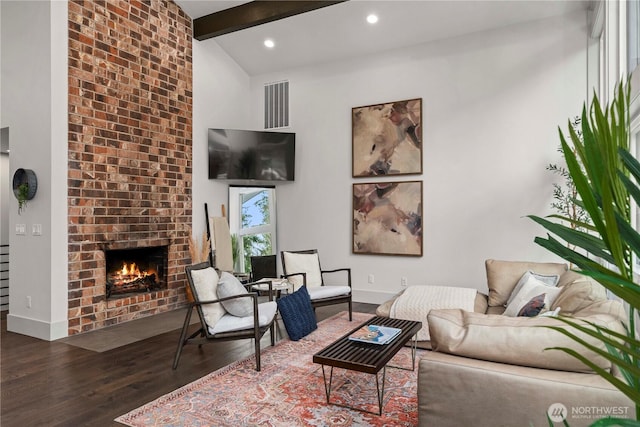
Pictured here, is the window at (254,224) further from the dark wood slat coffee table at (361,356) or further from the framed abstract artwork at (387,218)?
the dark wood slat coffee table at (361,356)

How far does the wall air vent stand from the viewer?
6.86 meters

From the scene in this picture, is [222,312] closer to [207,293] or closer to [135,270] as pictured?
[207,293]

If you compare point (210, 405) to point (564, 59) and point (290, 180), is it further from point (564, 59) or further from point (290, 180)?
Answer: point (564, 59)

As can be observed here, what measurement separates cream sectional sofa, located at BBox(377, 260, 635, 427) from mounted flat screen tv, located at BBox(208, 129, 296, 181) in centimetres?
493

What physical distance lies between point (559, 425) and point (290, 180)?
551cm

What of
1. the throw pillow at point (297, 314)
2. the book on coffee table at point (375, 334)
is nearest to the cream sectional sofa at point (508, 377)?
the book on coffee table at point (375, 334)

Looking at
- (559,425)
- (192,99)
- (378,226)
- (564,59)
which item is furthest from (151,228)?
(564,59)

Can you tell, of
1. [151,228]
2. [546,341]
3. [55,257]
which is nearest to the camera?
[546,341]

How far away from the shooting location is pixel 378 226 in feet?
19.8

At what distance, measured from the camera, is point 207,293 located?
3.47 metres

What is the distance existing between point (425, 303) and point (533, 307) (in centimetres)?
105

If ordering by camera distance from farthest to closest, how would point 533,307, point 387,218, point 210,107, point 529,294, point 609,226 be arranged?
point 210,107 → point 387,218 → point 529,294 → point 533,307 → point 609,226

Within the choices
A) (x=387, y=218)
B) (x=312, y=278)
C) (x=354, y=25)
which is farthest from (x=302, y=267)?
(x=354, y=25)

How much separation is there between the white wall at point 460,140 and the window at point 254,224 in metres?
0.59
